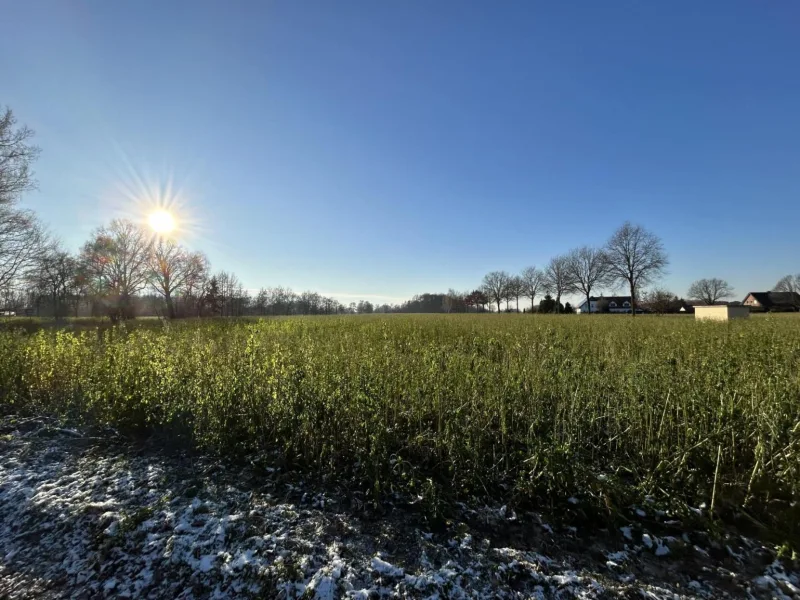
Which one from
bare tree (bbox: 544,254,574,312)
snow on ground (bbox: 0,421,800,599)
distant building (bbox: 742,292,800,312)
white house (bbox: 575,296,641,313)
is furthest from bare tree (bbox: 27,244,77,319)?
white house (bbox: 575,296,641,313)

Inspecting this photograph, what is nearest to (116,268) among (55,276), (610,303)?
(55,276)

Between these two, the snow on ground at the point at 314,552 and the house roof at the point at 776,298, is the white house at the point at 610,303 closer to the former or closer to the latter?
the house roof at the point at 776,298

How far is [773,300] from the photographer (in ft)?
181

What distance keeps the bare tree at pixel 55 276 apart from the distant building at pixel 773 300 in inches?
2835

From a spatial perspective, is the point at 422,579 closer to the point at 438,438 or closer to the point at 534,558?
the point at 534,558

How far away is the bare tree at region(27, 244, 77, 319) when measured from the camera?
16.4m

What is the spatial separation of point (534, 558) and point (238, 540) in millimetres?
1726

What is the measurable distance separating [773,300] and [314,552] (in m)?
83.8

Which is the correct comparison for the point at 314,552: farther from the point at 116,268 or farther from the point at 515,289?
the point at 515,289

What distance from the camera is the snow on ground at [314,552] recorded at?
1620 millimetres

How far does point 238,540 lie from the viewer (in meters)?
1.92

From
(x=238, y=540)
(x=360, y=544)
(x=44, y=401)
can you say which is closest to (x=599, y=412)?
(x=360, y=544)

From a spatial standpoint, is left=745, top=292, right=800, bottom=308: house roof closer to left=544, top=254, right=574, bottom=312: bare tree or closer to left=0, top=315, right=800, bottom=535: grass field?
left=544, top=254, right=574, bottom=312: bare tree

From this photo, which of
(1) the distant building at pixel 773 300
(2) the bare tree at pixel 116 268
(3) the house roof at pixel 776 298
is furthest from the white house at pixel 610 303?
(2) the bare tree at pixel 116 268
